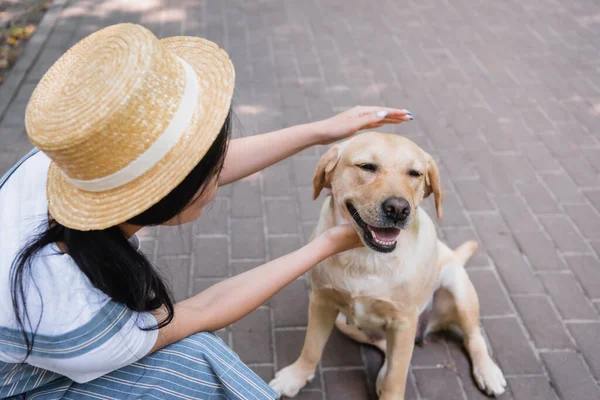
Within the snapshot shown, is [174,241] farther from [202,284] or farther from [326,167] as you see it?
[326,167]

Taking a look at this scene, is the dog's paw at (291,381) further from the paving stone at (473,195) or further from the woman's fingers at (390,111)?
the paving stone at (473,195)

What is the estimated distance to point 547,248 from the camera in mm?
3729

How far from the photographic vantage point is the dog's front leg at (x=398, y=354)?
8.33ft

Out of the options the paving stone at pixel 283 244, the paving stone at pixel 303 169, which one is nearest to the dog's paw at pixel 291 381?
the paving stone at pixel 283 244

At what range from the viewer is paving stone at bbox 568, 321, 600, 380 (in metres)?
3.02

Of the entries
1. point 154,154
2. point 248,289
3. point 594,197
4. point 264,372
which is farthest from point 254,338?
point 594,197

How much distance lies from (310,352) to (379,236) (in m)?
0.81

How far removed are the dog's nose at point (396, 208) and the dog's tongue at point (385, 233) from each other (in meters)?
0.11

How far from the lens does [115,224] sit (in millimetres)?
1682

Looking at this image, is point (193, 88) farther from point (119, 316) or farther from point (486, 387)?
point (486, 387)

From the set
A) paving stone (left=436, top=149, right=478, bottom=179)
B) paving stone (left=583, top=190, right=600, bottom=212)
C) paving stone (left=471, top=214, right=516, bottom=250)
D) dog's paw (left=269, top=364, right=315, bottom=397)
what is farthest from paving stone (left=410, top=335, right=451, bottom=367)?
paving stone (left=583, top=190, right=600, bottom=212)

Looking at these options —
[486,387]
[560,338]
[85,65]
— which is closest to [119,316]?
[85,65]

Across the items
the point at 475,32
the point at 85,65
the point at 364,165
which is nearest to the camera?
the point at 85,65

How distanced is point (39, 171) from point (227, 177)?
0.92 metres
